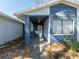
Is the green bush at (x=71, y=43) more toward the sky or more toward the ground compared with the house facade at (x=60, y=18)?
more toward the ground

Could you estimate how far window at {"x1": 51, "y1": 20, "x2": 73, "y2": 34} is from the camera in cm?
1627

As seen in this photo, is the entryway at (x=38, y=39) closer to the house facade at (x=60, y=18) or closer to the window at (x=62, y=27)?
the house facade at (x=60, y=18)

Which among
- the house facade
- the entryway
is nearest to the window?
the house facade

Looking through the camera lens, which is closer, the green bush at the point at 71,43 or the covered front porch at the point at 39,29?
the green bush at the point at 71,43

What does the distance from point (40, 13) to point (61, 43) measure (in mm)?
3206

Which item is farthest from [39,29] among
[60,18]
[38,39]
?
[60,18]

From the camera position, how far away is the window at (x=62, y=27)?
16266 millimetres

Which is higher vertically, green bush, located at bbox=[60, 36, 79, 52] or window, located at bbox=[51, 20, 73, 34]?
window, located at bbox=[51, 20, 73, 34]

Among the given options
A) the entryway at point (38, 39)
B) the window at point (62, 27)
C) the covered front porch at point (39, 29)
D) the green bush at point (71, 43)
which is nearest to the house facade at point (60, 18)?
the window at point (62, 27)

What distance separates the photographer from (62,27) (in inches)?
645

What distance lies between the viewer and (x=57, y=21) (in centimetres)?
1630

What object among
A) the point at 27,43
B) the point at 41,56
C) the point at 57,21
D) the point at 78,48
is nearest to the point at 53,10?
the point at 57,21

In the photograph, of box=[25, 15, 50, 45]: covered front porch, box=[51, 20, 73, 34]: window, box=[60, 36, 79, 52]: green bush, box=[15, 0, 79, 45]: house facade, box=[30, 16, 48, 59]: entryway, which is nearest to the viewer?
box=[30, 16, 48, 59]: entryway

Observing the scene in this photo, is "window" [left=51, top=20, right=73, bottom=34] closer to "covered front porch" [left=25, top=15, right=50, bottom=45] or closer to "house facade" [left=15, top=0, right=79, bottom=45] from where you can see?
"house facade" [left=15, top=0, right=79, bottom=45]
